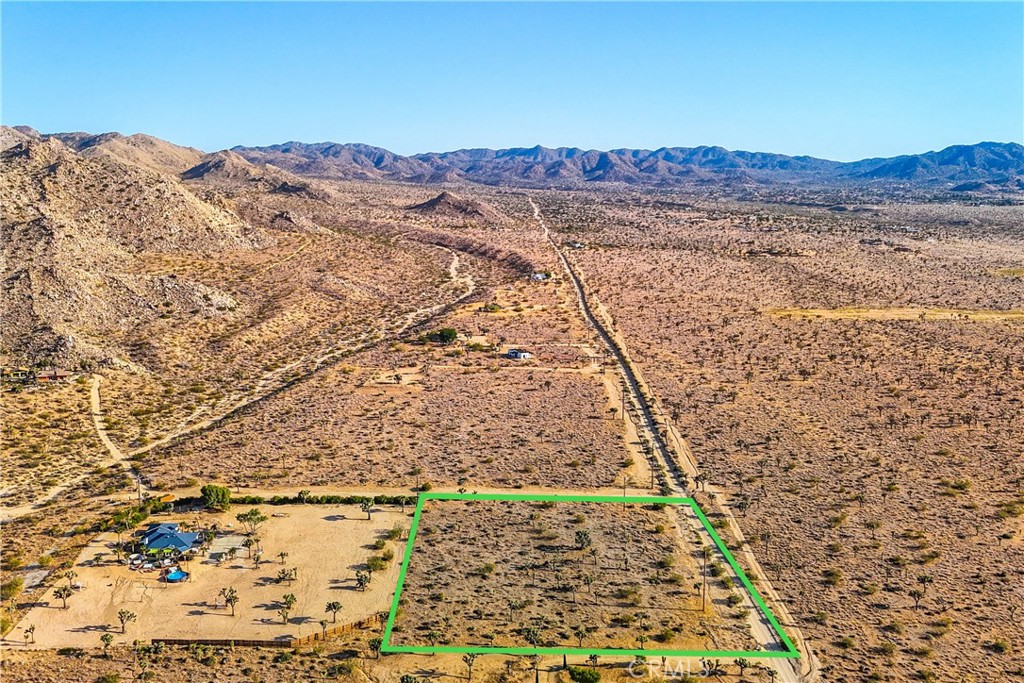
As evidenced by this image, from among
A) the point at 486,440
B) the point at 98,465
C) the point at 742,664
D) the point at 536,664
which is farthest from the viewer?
the point at 486,440

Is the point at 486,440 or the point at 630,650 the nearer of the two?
the point at 630,650

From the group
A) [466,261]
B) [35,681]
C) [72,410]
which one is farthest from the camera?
[466,261]

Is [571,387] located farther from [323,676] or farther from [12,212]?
[12,212]

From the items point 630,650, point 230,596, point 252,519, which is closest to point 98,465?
point 252,519

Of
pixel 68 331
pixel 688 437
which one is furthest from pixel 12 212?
pixel 688 437

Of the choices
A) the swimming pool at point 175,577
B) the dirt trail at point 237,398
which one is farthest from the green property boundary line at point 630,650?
the dirt trail at point 237,398

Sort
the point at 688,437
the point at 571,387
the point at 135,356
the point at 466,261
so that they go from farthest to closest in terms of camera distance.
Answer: the point at 466,261, the point at 135,356, the point at 571,387, the point at 688,437

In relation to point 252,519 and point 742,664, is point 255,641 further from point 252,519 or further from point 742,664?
point 742,664

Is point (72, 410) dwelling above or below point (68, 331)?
below
